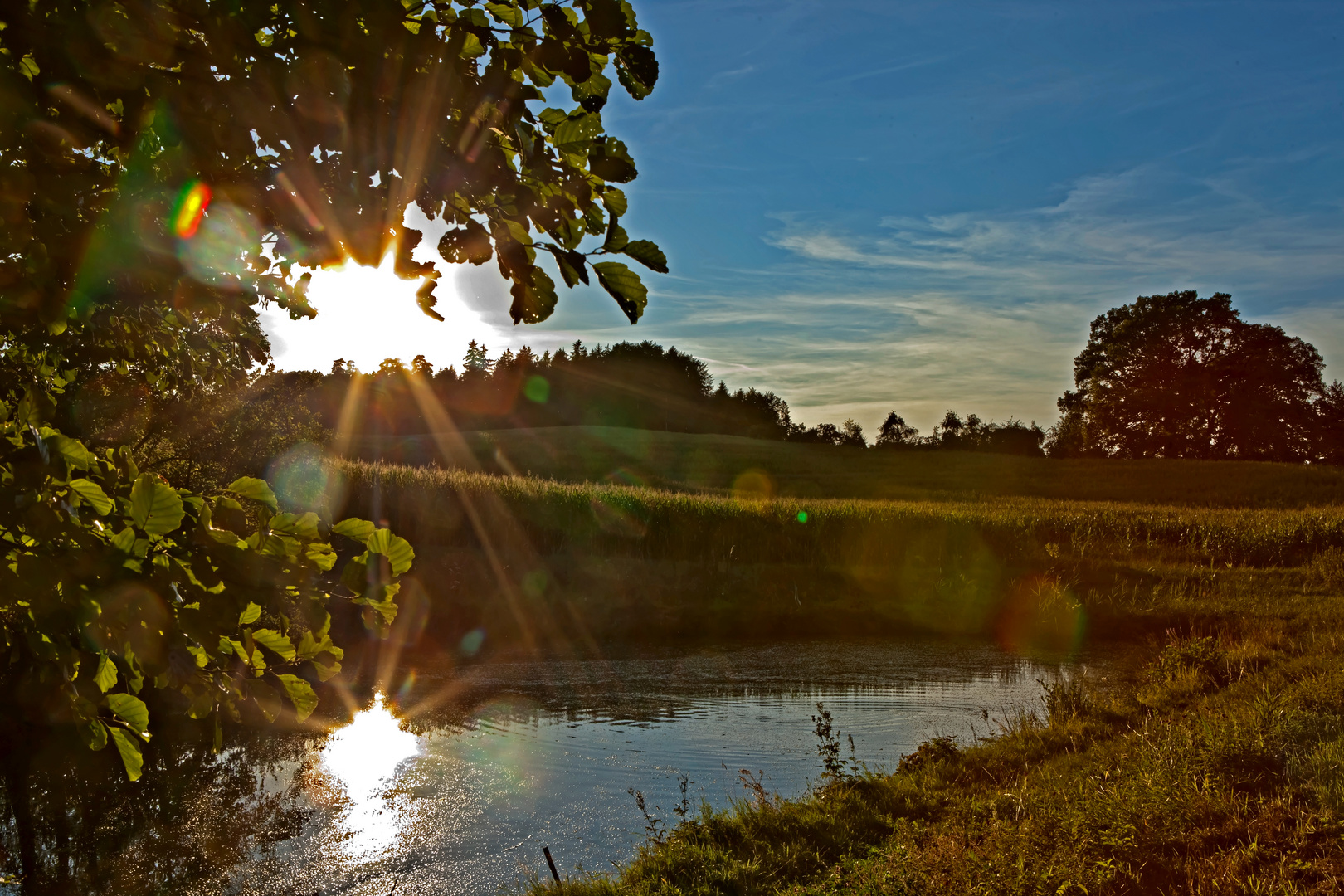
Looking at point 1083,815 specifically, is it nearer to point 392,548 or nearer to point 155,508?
point 392,548

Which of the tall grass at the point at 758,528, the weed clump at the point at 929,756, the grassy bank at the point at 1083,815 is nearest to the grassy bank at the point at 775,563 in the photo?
the tall grass at the point at 758,528

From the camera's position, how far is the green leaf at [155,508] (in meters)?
1.69

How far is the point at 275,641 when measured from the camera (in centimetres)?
202

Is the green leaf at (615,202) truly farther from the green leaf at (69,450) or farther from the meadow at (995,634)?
the meadow at (995,634)

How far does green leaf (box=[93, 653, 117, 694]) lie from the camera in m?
1.89

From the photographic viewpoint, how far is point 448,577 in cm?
1500

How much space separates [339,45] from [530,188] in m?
0.44

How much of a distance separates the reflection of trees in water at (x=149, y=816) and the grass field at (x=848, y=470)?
21.3m

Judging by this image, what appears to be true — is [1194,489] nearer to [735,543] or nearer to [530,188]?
[735,543]

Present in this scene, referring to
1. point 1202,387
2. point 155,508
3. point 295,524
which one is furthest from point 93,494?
point 1202,387

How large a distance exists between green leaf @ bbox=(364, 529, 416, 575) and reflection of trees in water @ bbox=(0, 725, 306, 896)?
370 cm

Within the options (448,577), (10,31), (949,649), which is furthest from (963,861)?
(448,577)

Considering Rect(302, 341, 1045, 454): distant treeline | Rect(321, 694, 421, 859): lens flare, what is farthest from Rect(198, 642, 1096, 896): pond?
Rect(302, 341, 1045, 454): distant treeline

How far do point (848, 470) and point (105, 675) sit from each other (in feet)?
145
